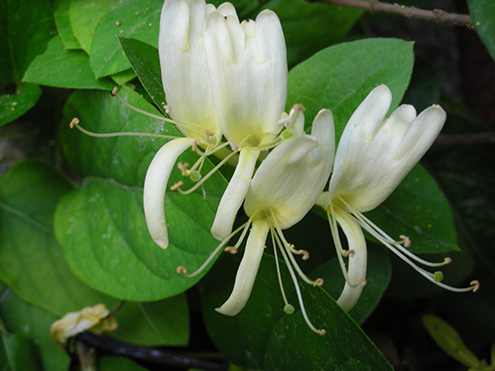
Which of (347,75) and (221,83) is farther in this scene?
(347,75)

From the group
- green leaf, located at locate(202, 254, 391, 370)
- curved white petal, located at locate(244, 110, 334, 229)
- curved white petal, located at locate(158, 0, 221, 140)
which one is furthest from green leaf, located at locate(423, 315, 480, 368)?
curved white petal, located at locate(158, 0, 221, 140)

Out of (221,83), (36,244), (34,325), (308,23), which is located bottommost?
(34,325)

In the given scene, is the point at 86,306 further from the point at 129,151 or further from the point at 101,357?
the point at 129,151

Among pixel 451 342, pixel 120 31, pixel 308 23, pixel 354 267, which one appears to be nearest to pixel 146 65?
pixel 120 31

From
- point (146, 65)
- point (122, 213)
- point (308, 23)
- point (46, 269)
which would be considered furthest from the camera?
point (308, 23)

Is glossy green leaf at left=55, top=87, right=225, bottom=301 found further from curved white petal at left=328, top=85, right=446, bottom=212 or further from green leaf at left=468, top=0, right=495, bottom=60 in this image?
green leaf at left=468, top=0, right=495, bottom=60

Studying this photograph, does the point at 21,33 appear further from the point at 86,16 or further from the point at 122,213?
the point at 122,213
